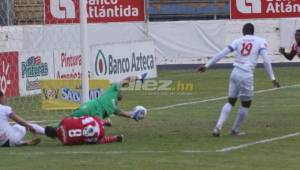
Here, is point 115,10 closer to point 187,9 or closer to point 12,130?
point 187,9

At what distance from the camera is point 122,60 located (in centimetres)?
2950

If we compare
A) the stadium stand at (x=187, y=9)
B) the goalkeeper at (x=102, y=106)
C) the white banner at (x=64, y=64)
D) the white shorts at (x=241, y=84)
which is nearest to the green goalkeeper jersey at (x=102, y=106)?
the goalkeeper at (x=102, y=106)

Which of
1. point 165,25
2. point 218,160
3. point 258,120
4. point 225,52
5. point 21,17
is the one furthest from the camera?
point 165,25

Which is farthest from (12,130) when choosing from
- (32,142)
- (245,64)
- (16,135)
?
(245,64)

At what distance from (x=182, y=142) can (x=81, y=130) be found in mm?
1709

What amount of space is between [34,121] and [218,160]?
304 inches

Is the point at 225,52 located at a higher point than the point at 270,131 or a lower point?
higher

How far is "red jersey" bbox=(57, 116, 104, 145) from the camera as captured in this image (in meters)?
14.7

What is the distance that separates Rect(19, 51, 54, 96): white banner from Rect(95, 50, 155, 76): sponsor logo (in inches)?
61.6

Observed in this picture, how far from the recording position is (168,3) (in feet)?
148

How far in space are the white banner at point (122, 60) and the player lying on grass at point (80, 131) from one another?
12.4 meters

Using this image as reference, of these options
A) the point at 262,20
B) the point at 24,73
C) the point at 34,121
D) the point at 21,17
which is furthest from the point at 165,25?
the point at 34,121

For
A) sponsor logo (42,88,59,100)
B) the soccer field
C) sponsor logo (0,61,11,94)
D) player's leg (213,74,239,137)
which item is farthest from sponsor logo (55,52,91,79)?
player's leg (213,74,239,137)

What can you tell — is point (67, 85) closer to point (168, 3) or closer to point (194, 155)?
point (194, 155)
